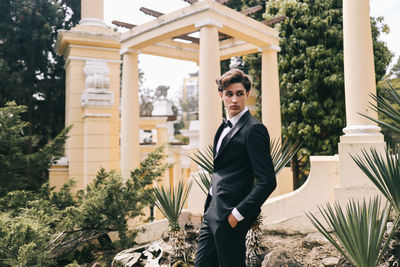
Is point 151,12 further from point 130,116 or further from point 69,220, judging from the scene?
point 69,220

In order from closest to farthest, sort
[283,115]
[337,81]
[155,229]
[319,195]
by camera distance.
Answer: [319,195] < [155,229] < [337,81] < [283,115]

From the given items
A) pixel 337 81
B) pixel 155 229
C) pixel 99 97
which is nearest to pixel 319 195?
pixel 155 229

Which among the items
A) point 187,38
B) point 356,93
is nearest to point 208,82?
point 356,93

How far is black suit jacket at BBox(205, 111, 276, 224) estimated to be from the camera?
2.72 meters

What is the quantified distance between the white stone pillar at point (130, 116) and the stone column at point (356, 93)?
5620 mm

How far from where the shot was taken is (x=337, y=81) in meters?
12.4

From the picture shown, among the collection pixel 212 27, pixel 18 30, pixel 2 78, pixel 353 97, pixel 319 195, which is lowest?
pixel 319 195

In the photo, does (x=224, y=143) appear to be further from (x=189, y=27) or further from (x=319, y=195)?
(x=189, y=27)

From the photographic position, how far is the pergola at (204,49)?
8266mm

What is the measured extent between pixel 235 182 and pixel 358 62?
5014mm

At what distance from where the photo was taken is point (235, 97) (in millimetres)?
3016

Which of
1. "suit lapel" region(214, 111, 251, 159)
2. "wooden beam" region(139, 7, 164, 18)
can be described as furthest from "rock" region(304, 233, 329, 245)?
"wooden beam" region(139, 7, 164, 18)

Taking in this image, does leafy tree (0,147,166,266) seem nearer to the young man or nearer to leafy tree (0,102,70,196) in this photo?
leafy tree (0,102,70,196)

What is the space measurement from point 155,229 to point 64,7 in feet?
29.1
